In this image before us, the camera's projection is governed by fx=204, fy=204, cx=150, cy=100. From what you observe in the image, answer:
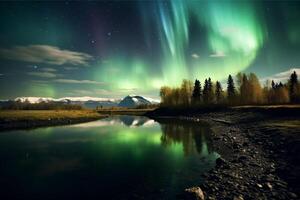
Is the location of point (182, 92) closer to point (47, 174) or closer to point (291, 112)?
point (291, 112)

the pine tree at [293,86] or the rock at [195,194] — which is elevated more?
the pine tree at [293,86]

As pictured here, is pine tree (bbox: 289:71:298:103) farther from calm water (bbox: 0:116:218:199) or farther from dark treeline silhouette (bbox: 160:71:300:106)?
calm water (bbox: 0:116:218:199)

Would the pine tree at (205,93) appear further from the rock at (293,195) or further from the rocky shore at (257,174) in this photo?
the rock at (293,195)

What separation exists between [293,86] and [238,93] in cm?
2610


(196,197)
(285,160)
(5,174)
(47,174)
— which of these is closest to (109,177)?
(47,174)

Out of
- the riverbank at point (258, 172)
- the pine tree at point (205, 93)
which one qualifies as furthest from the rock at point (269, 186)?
the pine tree at point (205, 93)

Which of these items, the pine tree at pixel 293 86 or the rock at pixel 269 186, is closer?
the rock at pixel 269 186

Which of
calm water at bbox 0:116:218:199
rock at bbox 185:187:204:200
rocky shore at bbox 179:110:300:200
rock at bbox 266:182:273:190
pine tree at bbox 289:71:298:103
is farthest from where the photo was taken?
pine tree at bbox 289:71:298:103

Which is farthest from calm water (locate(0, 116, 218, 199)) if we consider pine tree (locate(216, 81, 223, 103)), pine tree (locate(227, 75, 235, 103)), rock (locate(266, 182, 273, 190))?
pine tree (locate(216, 81, 223, 103))

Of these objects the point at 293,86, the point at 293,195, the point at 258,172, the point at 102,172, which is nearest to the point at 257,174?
the point at 258,172

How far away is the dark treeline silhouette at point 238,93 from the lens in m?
105

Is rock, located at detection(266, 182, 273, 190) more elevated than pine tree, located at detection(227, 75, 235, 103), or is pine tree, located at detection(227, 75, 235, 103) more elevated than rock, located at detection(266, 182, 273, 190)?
pine tree, located at detection(227, 75, 235, 103)

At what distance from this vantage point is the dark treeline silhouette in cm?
10488

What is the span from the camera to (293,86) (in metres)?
101
